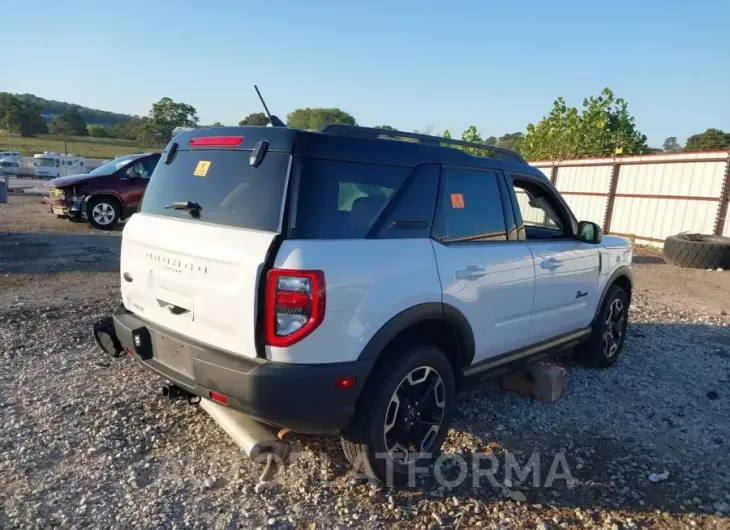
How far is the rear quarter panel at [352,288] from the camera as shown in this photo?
252 cm

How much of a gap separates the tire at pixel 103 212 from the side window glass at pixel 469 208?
440 inches

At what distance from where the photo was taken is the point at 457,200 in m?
3.38

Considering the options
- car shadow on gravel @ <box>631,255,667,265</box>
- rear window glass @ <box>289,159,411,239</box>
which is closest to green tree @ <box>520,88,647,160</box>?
car shadow on gravel @ <box>631,255,667,265</box>

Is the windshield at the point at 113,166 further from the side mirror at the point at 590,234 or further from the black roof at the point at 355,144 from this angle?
the side mirror at the point at 590,234

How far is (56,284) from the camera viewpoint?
7.30m

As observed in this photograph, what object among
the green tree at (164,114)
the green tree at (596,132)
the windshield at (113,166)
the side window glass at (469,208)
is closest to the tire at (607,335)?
the side window glass at (469,208)

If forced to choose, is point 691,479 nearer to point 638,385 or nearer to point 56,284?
point 638,385

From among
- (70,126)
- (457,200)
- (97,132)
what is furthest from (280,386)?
(97,132)

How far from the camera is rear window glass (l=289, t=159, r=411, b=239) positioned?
2.62 metres

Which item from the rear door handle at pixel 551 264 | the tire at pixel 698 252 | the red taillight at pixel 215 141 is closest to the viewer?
the red taillight at pixel 215 141

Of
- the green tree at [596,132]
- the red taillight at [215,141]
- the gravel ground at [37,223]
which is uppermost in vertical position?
the green tree at [596,132]

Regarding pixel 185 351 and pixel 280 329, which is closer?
pixel 280 329

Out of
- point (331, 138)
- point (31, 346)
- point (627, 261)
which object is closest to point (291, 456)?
point (331, 138)

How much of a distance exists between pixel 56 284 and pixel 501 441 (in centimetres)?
639
